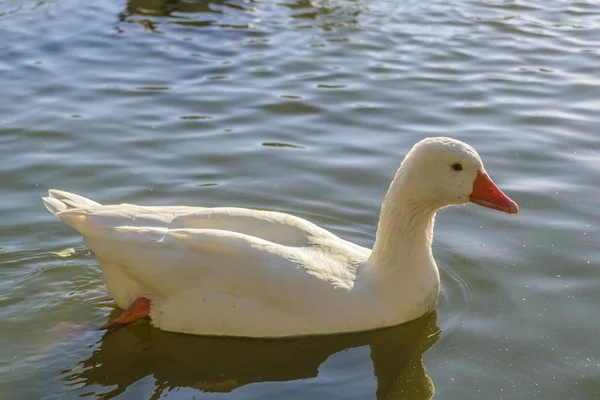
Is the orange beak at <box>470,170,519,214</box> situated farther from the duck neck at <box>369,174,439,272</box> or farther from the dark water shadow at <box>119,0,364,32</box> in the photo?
the dark water shadow at <box>119,0,364,32</box>

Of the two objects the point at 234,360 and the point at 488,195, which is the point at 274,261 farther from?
the point at 488,195

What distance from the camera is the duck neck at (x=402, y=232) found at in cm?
573

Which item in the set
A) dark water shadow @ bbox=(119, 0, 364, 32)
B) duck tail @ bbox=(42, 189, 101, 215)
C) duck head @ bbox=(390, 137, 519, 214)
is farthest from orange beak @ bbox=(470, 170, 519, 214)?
dark water shadow @ bbox=(119, 0, 364, 32)

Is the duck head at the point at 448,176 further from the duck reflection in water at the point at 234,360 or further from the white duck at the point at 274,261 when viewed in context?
the duck reflection in water at the point at 234,360

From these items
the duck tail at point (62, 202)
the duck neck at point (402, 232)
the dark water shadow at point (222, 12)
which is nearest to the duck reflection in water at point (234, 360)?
the duck neck at point (402, 232)

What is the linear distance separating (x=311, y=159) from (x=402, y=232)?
9.48ft

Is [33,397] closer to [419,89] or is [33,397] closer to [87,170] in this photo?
[87,170]

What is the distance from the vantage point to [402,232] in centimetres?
579

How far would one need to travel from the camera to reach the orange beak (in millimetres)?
5605

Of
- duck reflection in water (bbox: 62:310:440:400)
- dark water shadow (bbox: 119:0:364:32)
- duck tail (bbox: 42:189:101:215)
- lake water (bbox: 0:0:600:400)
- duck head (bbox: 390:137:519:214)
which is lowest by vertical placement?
duck reflection in water (bbox: 62:310:440:400)

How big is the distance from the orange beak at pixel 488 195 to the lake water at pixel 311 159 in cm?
89

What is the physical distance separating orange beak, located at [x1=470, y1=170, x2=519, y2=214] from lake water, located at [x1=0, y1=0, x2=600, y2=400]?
0.89 metres

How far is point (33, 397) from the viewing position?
5.14 m

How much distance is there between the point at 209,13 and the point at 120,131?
5.15 metres
